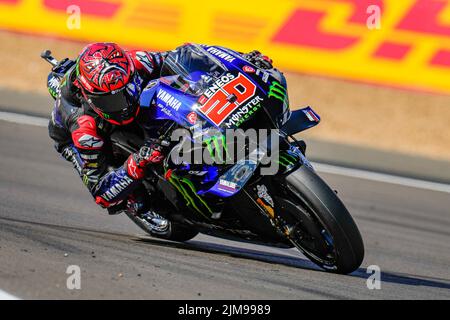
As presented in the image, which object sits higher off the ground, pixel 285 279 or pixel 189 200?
pixel 189 200

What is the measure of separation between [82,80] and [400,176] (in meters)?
6.97

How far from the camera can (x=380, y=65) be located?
1291 centimetres

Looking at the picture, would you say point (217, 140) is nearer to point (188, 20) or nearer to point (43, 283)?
point (43, 283)

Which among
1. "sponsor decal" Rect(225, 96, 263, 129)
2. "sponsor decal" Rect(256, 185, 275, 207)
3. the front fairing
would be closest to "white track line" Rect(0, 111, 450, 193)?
the front fairing

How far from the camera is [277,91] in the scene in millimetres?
6473

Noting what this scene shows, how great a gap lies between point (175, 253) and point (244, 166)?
132 centimetres

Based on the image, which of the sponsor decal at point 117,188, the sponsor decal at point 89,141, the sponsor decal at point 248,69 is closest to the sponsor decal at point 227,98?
the sponsor decal at point 248,69

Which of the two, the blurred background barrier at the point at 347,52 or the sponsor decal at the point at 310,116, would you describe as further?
the blurred background barrier at the point at 347,52

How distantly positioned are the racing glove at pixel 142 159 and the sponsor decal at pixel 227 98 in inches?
18.7

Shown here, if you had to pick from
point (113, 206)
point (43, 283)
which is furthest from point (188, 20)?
point (43, 283)

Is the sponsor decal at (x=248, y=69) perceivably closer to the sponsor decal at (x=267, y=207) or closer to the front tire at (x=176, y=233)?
the sponsor decal at (x=267, y=207)

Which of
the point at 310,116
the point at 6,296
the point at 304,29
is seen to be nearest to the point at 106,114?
the point at 310,116

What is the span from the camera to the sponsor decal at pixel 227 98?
627cm

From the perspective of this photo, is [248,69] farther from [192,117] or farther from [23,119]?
[23,119]
